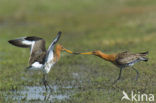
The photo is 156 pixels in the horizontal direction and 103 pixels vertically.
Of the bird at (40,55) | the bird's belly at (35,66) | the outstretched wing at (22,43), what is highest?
the outstretched wing at (22,43)

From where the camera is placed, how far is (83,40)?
77.7 feet

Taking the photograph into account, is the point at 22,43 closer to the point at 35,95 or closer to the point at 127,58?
the point at 35,95

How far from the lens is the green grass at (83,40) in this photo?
1191 cm

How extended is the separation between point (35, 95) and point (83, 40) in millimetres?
13106

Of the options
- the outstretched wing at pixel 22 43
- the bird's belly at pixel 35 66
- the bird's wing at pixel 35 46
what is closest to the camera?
the bird's belly at pixel 35 66

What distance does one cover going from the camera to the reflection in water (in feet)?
33.8

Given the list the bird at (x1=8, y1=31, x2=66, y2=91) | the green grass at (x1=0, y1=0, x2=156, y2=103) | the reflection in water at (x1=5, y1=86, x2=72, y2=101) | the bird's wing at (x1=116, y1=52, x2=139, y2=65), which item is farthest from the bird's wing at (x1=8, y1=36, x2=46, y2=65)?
the bird's wing at (x1=116, y1=52, x2=139, y2=65)

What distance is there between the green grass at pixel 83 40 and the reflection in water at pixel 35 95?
34cm

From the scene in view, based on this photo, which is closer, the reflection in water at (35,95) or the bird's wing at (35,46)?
the reflection in water at (35,95)

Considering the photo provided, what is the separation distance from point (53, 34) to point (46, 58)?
1631 centimetres

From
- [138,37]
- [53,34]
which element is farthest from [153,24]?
[53,34]

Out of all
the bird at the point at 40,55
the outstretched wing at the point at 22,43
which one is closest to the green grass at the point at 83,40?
the bird at the point at 40,55

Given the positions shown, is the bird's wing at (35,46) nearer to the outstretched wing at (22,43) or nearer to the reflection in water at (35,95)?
the outstretched wing at (22,43)

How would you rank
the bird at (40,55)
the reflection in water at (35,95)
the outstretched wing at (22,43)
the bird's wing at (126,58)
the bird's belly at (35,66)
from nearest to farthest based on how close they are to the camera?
the reflection in water at (35,95) → the bird's belly at (35,66) → the bird at (40,55) → the bird's wing at (126,58) → the outstretched wing at (22,43)
